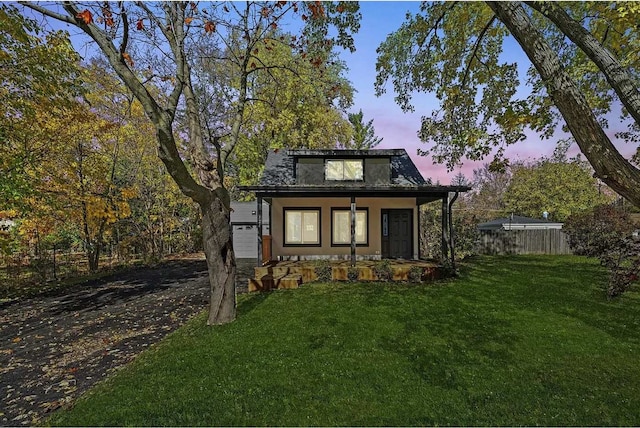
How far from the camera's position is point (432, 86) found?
967 cm

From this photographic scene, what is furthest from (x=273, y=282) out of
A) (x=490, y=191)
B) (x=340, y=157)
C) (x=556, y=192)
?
(x=490, y=191)

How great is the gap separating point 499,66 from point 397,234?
789cm

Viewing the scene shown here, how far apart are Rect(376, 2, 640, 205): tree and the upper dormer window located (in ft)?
12.9

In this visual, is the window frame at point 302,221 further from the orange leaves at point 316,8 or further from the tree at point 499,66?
the orange leaves at point 316,8

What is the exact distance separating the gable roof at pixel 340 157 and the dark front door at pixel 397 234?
1594 millimetres

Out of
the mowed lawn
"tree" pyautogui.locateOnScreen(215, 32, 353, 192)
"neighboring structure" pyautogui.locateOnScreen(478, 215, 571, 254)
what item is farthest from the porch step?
"neighboring structure" pyautogui.locateOnScreen(478, 215, 571, 254)

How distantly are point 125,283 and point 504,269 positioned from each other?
1571 centimetres

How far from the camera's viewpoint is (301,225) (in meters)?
14.5

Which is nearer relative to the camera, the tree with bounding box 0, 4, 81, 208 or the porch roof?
the tree with bounding box 0, 4, 81, 208

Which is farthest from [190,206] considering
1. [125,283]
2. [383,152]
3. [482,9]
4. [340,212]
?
[482,9]

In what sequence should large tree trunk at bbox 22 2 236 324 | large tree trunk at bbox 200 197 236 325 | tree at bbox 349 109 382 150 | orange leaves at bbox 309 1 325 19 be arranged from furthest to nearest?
tree at bbox 349 109 382 150
large tree trunk at bbox 200 197 236 325
large tree trunk at bbox 22 2 236 324
orange leaves at bbox 309 1 325 19

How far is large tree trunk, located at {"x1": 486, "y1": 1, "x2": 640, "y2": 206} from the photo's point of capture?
298 centimetres

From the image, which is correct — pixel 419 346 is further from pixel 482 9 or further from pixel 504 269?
pixel 504 269

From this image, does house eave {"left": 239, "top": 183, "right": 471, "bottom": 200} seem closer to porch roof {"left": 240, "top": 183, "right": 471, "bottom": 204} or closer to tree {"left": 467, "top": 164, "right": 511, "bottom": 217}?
porch roof {"left": 240, "top": 183, "right": 471, "bottom": 204}
